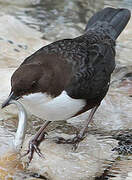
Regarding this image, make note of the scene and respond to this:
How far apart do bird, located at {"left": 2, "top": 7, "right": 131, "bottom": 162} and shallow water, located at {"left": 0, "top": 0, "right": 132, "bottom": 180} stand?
6.6 inches

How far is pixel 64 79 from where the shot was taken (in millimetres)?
4277

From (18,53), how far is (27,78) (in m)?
2.60

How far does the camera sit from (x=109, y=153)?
180 inches

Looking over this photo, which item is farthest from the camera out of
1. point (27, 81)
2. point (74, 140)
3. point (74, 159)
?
point (74, 140)

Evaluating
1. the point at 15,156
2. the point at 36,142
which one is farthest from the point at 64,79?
the point at 15,156

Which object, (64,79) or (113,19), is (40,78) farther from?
(113,19)

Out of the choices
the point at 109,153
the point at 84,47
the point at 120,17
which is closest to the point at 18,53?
the point at 120,17

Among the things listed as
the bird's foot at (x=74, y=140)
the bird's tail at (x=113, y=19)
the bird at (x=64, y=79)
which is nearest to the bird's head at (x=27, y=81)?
the bird at (x=64, y=79)

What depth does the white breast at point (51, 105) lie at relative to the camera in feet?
13.2

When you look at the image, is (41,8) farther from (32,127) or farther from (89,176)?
(89,176)

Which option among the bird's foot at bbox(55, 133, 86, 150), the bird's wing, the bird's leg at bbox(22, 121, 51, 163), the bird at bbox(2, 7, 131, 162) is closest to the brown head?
the bird at bbox(2, 7, 131, 162)

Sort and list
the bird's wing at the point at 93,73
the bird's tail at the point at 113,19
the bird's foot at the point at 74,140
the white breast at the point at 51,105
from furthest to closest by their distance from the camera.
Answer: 1. the bird's tail at the point at 113,19
2. the bird's foot at the point at 74,140
3. the bird's wing at the point at 93,73
4. the white breast at the point at 51,105

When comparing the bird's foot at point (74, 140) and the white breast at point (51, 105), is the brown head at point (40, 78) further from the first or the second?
the bird's foot at point (74, 140)

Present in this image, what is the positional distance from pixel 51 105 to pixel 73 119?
116cm
